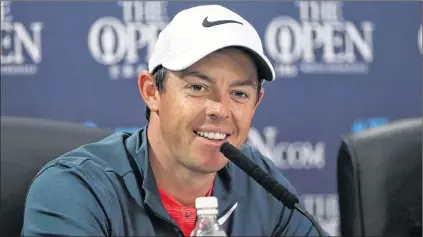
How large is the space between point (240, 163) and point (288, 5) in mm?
1380

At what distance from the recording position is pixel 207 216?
4.02 ft

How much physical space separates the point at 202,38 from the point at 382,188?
58 centimetres

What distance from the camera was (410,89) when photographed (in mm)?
2676

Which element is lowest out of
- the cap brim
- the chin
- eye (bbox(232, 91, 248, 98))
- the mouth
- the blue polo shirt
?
the blue polo shirt

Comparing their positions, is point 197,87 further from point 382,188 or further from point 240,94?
point 382,188

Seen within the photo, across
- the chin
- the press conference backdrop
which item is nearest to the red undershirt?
the chin

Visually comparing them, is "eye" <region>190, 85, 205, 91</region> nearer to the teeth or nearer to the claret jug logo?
the teeth

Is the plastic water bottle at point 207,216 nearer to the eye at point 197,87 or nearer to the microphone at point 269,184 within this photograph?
the microphone at point 269,184

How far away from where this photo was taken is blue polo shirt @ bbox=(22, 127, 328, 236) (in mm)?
1398

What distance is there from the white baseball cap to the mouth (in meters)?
0.13

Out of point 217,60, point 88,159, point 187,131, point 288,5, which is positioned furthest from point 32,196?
point 288,5

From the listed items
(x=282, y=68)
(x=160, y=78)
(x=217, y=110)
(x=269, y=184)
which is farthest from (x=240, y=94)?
(x=282, y=68)

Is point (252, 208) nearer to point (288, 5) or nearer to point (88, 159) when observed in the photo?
point (88, 159)

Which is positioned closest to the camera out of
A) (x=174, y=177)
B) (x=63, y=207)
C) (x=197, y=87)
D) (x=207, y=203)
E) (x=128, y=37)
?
(x=207, y=203)
